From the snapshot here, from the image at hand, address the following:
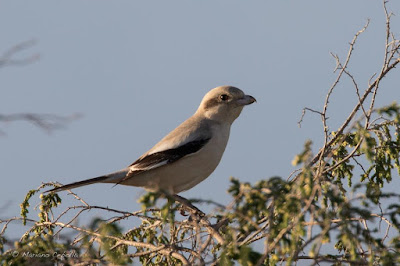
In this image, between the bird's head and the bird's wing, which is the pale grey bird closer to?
the bird's wing

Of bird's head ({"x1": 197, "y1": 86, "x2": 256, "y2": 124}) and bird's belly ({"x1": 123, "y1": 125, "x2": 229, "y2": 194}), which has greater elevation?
bird's head ({"x1": 197, "y1": 86, "x2": 256, "y2": 124})

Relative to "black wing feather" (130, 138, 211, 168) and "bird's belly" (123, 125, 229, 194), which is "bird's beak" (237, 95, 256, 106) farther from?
"black wing feather" (130, 138, 211, 168)

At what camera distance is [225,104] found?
8688mm

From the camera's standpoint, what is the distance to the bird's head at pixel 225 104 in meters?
8.62

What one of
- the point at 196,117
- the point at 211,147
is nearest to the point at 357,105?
the point at 211,147

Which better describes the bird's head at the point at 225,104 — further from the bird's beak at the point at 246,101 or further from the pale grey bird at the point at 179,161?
the pale grey bird at the point at 179,161

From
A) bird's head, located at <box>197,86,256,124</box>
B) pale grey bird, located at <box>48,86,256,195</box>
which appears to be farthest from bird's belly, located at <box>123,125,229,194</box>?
bird's head, located at <box>197,86,256,124</box>

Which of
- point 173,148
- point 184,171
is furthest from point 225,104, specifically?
point 184,171

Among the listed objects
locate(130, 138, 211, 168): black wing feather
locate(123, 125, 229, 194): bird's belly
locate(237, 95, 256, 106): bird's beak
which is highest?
locate(237, 95, 256, 106): bird's beak

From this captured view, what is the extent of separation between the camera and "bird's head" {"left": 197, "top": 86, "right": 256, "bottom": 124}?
862 centimetres

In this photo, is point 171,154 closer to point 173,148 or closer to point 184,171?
point 173,148

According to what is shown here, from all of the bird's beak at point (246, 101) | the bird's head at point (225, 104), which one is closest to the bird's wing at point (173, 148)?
the bird's head at point (225, 104)

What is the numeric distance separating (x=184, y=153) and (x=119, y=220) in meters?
1.25

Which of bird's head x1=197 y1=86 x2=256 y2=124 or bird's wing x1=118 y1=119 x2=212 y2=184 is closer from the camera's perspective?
bird's wing x1=118 y1=119 x2=212 y2=184
